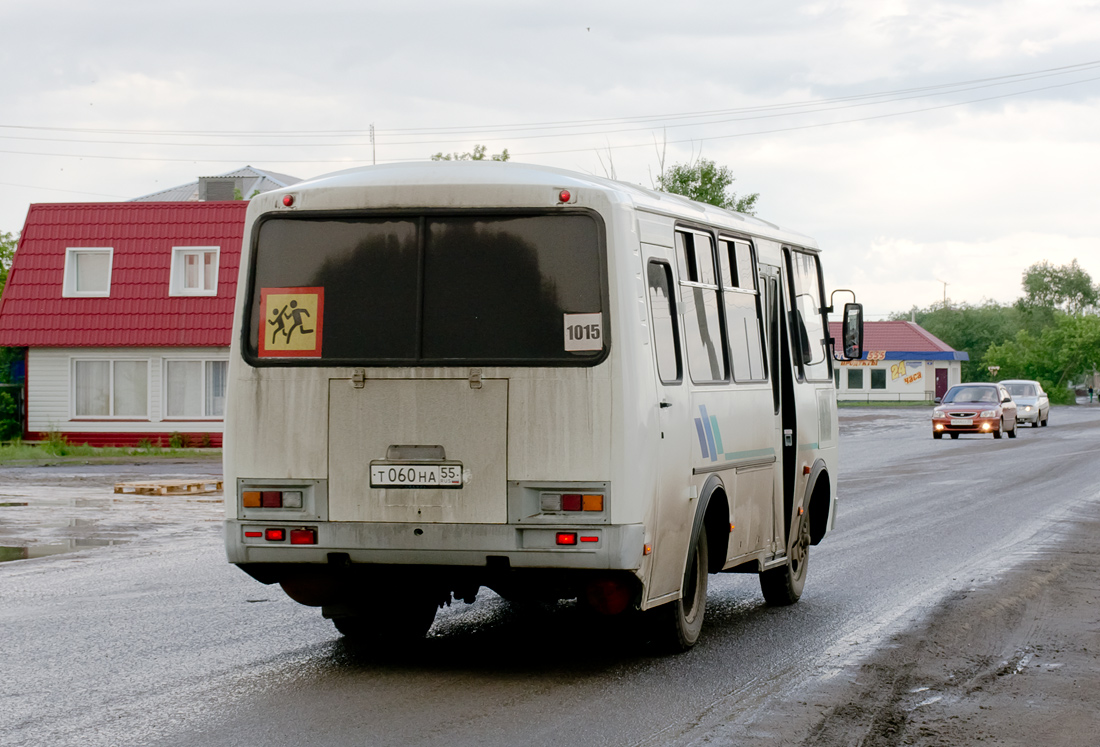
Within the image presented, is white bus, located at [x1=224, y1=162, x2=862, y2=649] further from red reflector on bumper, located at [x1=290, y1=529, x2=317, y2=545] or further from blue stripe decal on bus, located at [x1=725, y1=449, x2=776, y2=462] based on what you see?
blue stripe decal on bus, located at [x1=725, y1=449, x2=776, y2=462]

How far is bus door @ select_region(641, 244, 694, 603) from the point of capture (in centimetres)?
799

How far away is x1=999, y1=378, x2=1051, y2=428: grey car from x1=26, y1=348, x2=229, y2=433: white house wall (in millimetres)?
28043

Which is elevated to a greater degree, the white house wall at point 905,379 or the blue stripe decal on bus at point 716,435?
the white house wall at point 905,379

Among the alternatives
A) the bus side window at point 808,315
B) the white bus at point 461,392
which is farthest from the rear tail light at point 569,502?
the bus side window at point 808,315

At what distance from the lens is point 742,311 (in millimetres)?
9836

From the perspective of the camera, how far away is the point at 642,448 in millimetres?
7730

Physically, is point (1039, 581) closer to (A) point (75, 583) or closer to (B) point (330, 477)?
(B) point (330, 477)

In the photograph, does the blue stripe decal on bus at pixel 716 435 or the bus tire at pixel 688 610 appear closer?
the bus tire at pixel 688 610

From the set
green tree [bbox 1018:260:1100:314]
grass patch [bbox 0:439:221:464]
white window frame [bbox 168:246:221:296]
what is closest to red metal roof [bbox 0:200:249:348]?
white window frame [bbox 168:246:221:296]

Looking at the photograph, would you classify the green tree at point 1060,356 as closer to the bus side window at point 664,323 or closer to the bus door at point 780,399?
the bus door at point 780,399

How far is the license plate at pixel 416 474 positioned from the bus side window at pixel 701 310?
1678 mm

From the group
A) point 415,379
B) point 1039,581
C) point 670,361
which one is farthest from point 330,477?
point 1039,581

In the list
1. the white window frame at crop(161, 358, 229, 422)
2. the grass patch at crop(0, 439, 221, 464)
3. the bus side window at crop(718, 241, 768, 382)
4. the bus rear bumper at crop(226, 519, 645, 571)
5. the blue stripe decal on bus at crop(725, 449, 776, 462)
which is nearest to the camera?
the bus rear bumper at crop(226, 519, 645, 571)

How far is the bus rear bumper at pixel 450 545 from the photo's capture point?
298 inches
